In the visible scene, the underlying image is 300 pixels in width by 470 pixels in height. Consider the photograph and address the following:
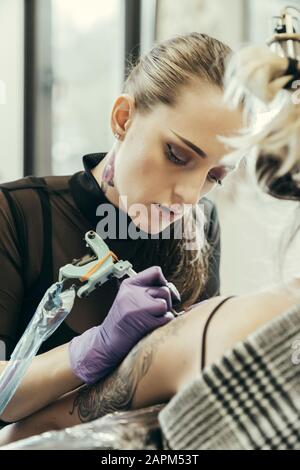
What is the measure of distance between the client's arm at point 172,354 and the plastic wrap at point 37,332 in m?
0.12

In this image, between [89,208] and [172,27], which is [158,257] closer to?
[89,208]

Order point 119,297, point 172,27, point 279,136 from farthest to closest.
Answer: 1. point 172,27
2. point 119,297
3. point 279,136

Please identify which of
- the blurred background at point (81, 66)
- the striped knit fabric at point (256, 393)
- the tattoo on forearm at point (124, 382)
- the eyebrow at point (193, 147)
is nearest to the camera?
the striped knit fabric at point (256, 393)

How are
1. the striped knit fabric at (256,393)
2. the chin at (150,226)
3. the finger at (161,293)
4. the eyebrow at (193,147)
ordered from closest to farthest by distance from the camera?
the striped knit fabric at (256,393)
the finger at (161,293)
the eyebrow at (193,147)
the chin at (150,226)

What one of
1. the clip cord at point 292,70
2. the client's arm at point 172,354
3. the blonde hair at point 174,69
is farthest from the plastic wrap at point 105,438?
the blonde hair at point 174,69

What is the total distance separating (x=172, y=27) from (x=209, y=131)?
2.54 ft

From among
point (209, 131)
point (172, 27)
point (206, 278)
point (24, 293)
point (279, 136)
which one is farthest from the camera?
point (172, 27)

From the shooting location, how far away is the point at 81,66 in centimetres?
208

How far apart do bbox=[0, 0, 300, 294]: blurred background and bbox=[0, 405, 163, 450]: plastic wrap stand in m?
0.68

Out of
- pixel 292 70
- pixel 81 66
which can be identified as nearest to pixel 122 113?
pixel 292 70

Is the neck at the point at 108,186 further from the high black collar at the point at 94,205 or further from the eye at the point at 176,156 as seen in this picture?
the eye at the point at 176,156

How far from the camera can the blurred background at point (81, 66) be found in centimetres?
157

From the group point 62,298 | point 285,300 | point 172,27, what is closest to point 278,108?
point 285,300
